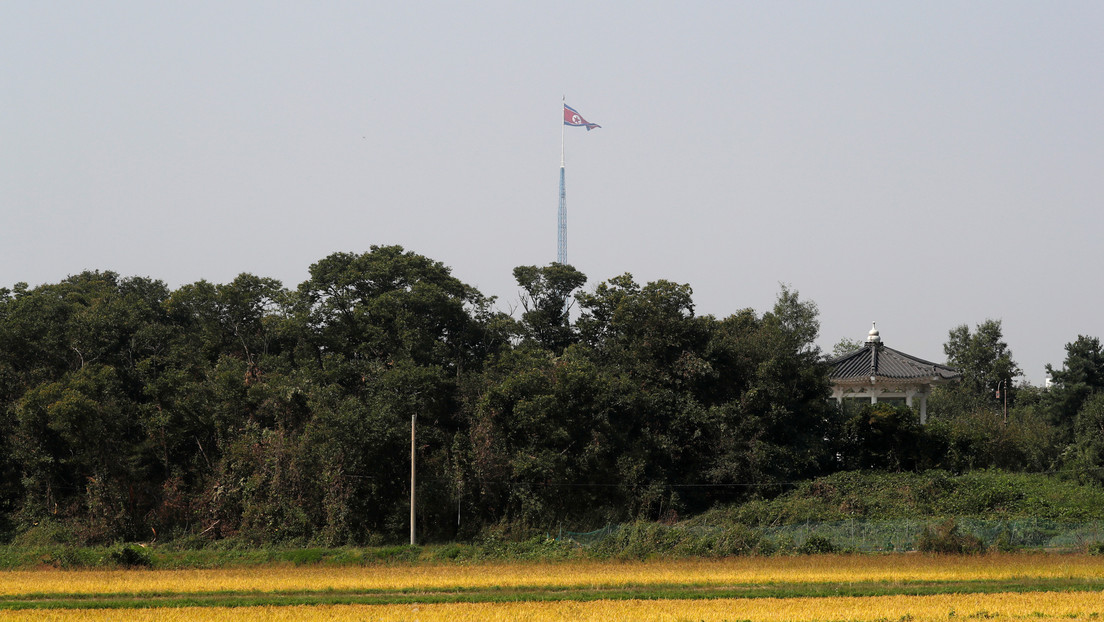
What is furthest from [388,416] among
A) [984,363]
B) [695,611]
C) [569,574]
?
[984,363]

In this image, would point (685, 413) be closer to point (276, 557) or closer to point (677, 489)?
point (677, 489)

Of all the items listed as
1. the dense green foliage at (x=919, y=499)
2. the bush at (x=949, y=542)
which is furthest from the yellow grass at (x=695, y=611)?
the dense green foliage at (x=919, y=499)

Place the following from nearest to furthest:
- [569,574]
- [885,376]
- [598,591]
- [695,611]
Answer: [695,611] → [598,591] → [569,574] → [885,376]

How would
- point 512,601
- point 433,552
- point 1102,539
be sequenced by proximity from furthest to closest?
point 433,552 < point 1102,539 < point 512,601

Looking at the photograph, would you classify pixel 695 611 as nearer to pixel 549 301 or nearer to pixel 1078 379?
pixel 549 301

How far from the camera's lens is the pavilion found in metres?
51.6

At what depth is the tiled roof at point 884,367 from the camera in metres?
51.7

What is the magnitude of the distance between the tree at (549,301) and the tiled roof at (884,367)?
13.2 metres

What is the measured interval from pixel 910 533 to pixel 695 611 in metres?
15.7

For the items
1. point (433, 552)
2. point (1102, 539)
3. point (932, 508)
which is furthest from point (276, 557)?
point (1102, 539)

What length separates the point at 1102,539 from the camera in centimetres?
3509

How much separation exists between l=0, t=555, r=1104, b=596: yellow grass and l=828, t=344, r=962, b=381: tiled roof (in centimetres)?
1886

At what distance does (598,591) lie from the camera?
92.8 feet

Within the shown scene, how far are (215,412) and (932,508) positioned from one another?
30502 mm
